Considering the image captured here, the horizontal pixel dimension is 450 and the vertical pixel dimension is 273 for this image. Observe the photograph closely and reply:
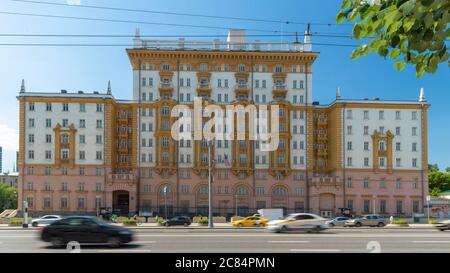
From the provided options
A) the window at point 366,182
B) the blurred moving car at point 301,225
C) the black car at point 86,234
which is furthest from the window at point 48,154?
the black car at point 86,234

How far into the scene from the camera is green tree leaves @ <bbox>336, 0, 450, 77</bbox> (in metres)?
5.46

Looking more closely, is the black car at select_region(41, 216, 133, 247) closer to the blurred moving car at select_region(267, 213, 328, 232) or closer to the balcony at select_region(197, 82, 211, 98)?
the blurred moving car at select_region(267, 213, 328, 232)

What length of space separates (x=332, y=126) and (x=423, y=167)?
1803cm

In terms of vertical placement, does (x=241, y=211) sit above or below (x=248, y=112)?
below

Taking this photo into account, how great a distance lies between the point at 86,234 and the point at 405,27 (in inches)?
611

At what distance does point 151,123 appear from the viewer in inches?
2965

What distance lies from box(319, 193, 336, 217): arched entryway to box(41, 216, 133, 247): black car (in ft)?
202

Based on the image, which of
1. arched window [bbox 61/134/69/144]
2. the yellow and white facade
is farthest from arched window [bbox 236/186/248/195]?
arched window [bbox 61/134/69/144]

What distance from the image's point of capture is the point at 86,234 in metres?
17.5

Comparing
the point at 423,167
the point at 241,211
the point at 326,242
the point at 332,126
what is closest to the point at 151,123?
the point at 241,211

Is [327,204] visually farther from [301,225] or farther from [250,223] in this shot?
[301,225]

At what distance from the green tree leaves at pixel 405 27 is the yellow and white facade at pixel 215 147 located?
68.0 meters

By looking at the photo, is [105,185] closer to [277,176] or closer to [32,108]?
[32,108]

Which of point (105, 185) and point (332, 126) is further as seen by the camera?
point (332, 126)
